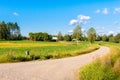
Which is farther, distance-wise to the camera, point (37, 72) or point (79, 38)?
point (79, 38)

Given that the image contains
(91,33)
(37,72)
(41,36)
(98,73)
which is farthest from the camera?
(41,36)

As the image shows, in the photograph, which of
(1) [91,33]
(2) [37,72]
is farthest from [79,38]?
(2) [37,72]

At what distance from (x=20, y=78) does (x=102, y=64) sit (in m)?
4.59

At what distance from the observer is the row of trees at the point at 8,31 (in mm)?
145500

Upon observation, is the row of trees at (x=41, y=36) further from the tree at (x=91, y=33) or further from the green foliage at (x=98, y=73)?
the green foliage at (x=98, y=73)

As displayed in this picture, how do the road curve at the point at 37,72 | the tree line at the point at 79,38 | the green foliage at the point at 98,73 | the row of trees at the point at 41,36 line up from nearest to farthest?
the green foliage at the point at 98,73 < the road curve at the point at 37,72 < the tree line at the point at 79,38 < the row of trees at the point at 41,36

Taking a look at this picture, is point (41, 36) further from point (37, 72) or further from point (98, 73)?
point (98, 73)

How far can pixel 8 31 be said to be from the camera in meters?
153

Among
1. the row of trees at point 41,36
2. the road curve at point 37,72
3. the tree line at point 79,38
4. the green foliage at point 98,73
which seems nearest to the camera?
the green foliage at point 98,73

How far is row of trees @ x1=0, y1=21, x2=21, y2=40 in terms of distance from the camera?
146 meters

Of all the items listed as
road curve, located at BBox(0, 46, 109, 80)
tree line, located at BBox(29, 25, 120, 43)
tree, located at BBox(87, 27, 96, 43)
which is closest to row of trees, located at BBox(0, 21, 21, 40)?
tree line, located at BBox(29, 25, 120, 43)

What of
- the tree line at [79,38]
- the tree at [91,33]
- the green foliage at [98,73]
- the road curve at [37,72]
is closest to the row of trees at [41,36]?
the tree line at [79,38]

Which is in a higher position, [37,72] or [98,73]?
[98,73]

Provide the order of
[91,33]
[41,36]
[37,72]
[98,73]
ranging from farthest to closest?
[41,36] → [91,33] → [37,72] → [98,73]
